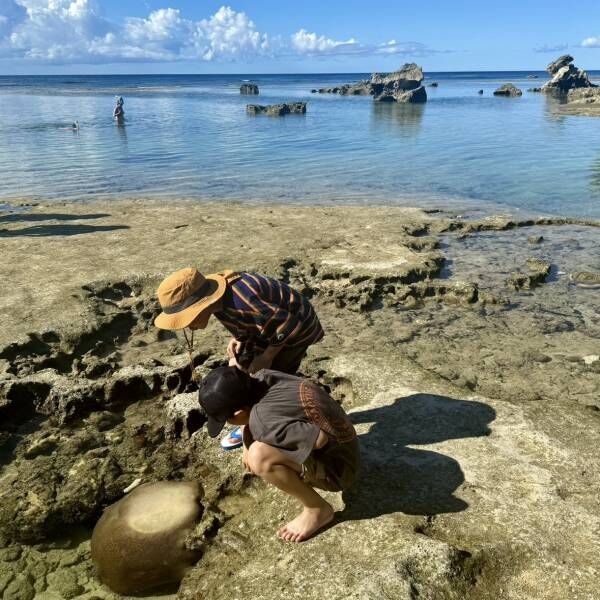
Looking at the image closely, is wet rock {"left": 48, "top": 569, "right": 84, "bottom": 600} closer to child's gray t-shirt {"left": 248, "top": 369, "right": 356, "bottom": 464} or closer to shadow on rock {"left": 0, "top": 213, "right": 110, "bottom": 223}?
child's gray t-shirt {"left": 248, "top": 369, "right": 356, "bottom": 464}

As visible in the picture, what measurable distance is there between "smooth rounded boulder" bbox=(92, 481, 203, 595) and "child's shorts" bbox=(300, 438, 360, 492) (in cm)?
75

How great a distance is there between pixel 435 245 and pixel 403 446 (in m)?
5.24

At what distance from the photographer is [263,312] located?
10.8ft

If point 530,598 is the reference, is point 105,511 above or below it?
below

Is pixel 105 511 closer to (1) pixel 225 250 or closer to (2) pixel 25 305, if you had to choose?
(2) pixel 25 305

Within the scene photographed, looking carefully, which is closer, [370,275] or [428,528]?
[428,528]

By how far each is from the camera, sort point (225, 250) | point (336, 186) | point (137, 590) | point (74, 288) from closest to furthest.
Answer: point (137, 590)
point (74, 288)
point (225, 250)
point (336, 186)

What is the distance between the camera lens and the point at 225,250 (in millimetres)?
7785

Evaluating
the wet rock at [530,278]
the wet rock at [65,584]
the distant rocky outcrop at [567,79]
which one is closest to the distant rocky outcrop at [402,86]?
the distant rocky outcrop at [567,79]

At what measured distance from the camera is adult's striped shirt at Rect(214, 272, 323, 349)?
3260 mm

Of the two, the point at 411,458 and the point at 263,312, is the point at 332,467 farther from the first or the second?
the point at 263,312

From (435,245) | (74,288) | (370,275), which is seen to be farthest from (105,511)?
(435,245)

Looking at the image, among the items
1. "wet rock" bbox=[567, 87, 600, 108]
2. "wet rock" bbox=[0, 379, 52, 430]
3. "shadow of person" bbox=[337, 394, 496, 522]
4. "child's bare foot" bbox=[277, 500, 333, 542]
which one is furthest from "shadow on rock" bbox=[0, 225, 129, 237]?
"wet rock" bbox=[567, 87, 600, 108]

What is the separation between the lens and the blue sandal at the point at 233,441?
3.66m
